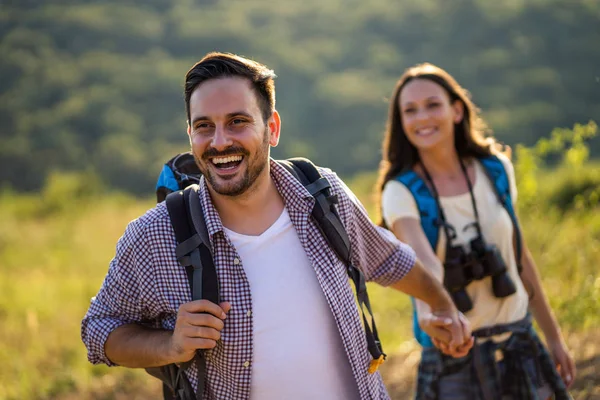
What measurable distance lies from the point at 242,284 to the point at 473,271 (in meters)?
1.28

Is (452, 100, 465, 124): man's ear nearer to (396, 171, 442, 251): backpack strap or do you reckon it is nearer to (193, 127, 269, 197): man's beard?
(396, 171, 442, 251): backpack strap

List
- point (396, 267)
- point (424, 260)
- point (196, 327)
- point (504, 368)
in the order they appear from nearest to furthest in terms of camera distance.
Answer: point (196, 327) < point (396, 267) < point (424, 260) < point (504, 368)

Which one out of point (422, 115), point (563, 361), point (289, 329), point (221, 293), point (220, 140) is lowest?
point (563, 361)

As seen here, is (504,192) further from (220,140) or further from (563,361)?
(220,140)

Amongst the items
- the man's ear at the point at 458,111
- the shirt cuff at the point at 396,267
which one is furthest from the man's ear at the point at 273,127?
the man's ear at the point at 458,111

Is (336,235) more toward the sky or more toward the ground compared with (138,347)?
more toward the sky

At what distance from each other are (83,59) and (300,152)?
35.2 feet

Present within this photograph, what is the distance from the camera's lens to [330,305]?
2.00 metres

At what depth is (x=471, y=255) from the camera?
2.94m

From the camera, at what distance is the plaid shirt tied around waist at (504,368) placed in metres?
2.96

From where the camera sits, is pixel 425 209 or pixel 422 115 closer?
pixel 425 209

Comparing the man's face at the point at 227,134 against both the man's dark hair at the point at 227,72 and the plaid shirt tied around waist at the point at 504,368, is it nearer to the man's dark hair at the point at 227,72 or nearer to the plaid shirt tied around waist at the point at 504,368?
the man's dark hair at the point at 227,72

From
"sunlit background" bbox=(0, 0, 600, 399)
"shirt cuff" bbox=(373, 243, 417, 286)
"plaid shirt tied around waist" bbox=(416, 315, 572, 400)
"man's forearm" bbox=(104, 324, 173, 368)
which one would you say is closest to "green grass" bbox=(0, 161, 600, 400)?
"sunlit background" bbox=(0, 0, 600, 399)

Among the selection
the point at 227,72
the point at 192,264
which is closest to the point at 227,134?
the point at 227,72
